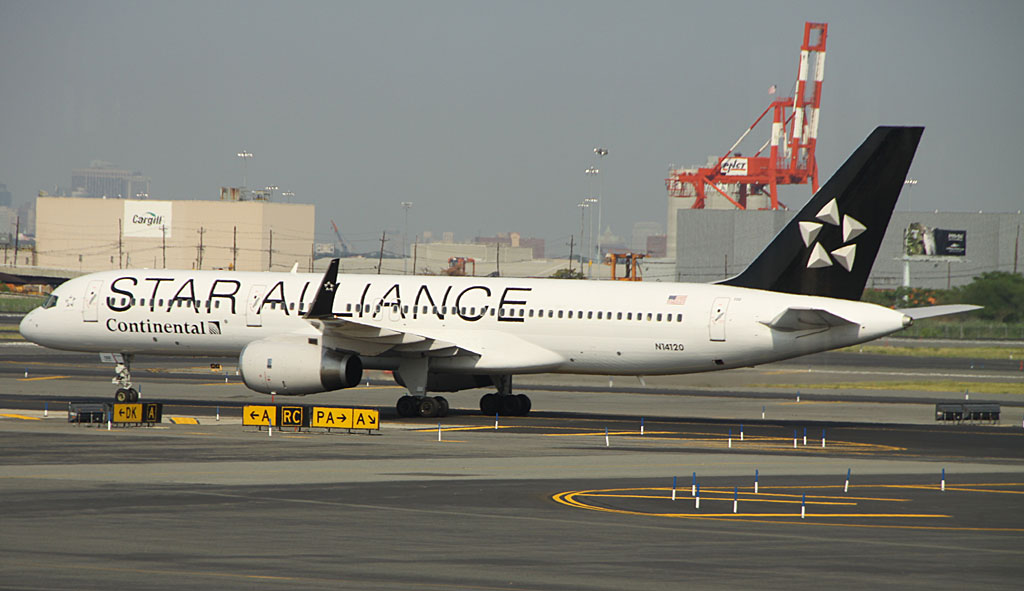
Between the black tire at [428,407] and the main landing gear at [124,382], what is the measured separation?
9.53m

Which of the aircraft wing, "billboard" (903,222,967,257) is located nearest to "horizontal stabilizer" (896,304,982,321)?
the aircraft wing

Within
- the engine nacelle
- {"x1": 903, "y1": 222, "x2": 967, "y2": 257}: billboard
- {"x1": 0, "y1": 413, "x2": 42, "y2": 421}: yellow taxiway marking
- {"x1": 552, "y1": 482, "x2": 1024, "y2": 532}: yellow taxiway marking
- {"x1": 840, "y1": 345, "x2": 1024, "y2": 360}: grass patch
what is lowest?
{"x1": 0, "y1": 413, "x2": 42, "y2": 421}: yellow taxiway marking

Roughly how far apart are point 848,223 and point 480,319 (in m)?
12.1

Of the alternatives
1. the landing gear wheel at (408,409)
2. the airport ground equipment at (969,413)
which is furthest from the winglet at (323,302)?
the airport ground equipment at (969,413)

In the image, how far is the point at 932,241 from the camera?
160m

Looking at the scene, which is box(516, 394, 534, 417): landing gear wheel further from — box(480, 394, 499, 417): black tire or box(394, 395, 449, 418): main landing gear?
box(394, 395, 449, 418): main landing gear

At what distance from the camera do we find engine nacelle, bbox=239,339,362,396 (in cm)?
4062

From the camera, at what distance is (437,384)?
44.4 metres

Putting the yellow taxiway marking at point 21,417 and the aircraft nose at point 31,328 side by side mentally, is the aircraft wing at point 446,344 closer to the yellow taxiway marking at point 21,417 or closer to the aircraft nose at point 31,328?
the yellow taxiway marking at point 21,417

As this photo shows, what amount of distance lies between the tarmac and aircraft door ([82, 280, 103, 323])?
3.41 meters

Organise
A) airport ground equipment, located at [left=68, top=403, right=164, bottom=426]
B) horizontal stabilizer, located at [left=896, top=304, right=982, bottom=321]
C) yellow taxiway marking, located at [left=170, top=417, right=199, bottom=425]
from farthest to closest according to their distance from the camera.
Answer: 1. horizontal stabilizer, located at [left=896, top=304, right=982, bottom=321]
2. yellow taxiway marking, located at [left=170, top=417, right=199, bottom=425]
3. airport ground equipment, located at [left=68, top=403, right=164, bottom=426]

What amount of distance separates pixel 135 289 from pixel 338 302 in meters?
7.32

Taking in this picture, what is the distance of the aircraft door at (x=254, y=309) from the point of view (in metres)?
44.6

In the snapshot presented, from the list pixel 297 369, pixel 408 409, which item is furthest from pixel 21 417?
pixel 408 409
